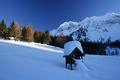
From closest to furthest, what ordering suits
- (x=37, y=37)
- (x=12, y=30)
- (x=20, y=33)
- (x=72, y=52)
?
1. (x=72, y=52)
2. (x=12, y=30)
3. (x=20, y=33)
4. (x=37, y=37)

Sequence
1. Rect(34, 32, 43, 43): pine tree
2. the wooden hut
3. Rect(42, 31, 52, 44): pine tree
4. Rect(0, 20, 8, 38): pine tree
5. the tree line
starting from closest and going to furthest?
the wooden hut
Rect(0, 20, 8, 38): pine tree
the tree line
Rect(42, 31, 52, 44): pine tree
Rect(34, 32, 43, 43): pine tree

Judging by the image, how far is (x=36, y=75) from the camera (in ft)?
84.3

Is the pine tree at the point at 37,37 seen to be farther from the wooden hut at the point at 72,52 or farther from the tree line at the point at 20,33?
the wooden hut at the point at 72,52

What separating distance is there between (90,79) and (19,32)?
6675 centimetres

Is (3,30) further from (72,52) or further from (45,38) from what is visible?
(72,52)

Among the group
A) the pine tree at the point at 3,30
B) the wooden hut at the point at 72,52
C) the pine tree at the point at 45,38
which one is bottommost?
the wooden hut at the point at 72,52

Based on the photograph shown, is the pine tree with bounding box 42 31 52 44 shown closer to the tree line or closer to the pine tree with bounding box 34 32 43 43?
the tree line

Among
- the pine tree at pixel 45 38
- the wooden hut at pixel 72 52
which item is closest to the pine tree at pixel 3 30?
the pine tree at pixel 45 38

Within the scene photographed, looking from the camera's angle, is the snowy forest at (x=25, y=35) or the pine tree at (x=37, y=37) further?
the pine tree at (x=37, y=37)

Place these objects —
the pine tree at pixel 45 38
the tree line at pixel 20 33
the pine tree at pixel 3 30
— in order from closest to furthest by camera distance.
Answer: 1. the pine tree at pixel 3 30
2. the tree line at pixel 20 33
3. the pine tree at pixel 45 38

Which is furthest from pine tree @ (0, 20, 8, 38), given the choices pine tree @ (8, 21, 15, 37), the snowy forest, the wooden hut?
the wooden hut

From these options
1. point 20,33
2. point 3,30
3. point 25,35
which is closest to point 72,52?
point 3,30

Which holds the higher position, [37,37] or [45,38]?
[37,37]

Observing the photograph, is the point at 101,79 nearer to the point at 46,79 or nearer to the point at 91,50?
the point at 46,79
